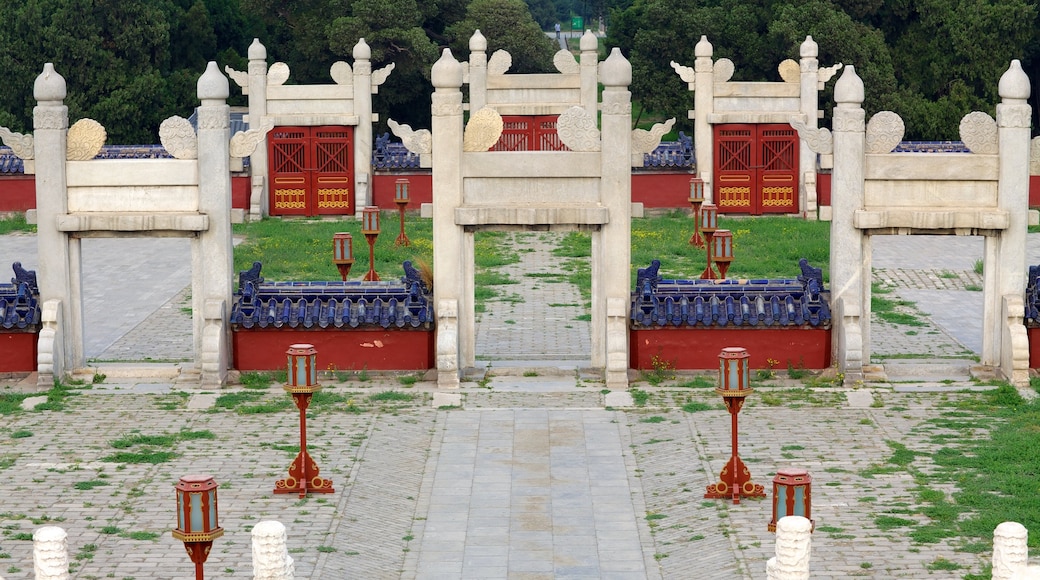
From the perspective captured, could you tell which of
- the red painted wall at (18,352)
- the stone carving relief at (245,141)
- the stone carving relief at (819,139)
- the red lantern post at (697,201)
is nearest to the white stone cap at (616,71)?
the stone carving relief at (819,139)

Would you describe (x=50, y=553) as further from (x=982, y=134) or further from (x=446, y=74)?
(x=982, y=134)

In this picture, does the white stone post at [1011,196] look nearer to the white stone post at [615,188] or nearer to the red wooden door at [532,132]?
the white stone post at [615,188]

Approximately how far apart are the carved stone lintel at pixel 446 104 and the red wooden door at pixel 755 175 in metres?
16.9

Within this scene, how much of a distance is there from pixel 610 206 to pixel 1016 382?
5097mm

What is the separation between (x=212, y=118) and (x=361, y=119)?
661 inches

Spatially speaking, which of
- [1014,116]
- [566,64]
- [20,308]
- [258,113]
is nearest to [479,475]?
[20,308]

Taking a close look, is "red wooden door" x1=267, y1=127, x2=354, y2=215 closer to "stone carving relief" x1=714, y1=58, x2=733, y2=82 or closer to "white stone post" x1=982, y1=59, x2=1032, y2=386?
"stone carving relief" x1=714, y1=58, x2=733, y2=82

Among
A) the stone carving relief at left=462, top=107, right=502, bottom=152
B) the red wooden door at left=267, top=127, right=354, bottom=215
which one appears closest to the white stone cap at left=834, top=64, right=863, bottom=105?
the stone carving relief at left=462, top=107, right=502, bottom=152

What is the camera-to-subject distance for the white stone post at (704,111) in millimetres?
37594

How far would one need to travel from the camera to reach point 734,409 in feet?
53.8

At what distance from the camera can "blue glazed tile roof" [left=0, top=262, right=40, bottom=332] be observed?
21.4m

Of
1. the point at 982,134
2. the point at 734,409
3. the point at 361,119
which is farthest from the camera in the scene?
the point at 361,119

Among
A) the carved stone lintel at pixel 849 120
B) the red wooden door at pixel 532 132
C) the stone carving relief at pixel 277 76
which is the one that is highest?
the stone carving relief at pixel 277 76

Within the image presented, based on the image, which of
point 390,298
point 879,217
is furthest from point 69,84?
point 879,217
